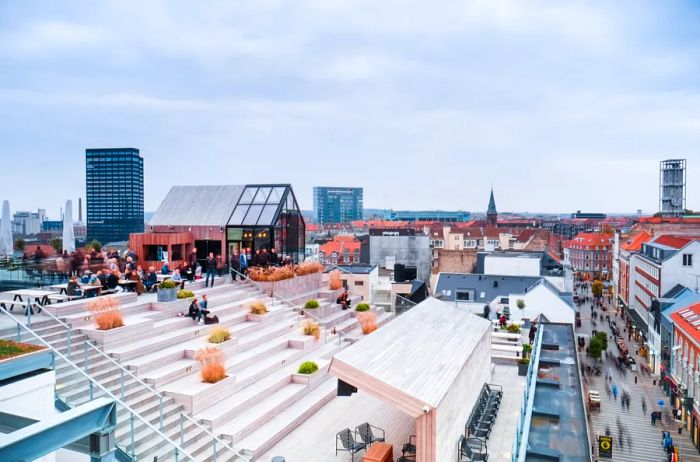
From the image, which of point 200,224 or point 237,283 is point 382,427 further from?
point 200,224

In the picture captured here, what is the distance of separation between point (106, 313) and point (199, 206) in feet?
39.5

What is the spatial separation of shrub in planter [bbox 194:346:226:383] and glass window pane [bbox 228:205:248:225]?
11098 mm

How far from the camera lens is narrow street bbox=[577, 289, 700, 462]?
26031 mm

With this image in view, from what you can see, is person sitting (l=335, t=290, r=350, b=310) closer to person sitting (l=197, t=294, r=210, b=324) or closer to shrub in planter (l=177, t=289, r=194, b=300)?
shrub in planter (l=177, t=289, r=194, b=300)

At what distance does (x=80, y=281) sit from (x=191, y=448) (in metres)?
8.61

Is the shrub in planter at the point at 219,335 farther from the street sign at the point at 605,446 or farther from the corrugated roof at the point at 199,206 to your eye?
the street sign at the point at 605,446

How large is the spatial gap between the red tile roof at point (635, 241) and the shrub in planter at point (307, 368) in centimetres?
5676

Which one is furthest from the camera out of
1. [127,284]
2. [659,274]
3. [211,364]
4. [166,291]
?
[659,274]

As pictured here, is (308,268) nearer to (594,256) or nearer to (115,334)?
(115,334)

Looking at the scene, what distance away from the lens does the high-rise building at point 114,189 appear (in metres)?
156

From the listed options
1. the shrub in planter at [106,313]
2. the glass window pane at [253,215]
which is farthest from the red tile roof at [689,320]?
the shrub in planter at [106,313]

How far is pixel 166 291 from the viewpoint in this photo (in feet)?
51.9

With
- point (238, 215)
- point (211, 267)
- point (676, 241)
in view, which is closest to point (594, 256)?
point (676, 241)

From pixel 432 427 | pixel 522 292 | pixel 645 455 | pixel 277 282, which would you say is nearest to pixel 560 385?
pixel 432 427
